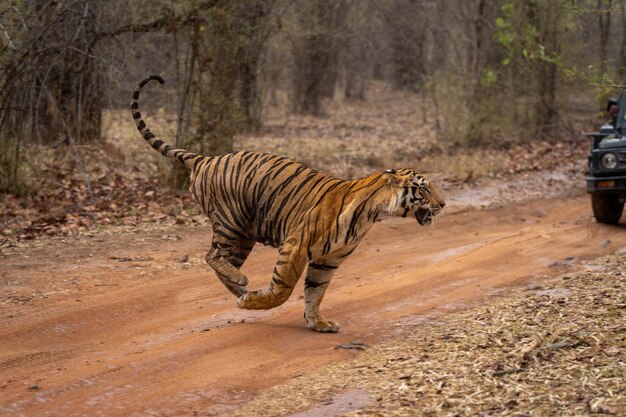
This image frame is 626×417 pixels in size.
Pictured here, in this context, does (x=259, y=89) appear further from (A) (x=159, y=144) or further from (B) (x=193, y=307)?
(B) (x=193, y=307)

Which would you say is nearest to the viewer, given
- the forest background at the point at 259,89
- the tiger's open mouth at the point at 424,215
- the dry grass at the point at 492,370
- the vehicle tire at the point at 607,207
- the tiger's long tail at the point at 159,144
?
the dry grass at the point at 492,370

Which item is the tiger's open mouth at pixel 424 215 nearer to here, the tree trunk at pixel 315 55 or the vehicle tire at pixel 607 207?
the vehicle tire at pixel 607 207

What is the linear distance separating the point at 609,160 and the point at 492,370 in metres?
6.21

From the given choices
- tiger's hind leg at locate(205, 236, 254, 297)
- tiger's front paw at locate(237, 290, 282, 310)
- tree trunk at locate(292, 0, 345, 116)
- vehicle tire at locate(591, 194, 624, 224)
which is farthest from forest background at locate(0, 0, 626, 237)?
tiger's hind leg at locate(205, 236, 254, 297)

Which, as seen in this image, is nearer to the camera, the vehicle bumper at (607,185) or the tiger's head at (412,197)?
the tiger's head at (412,197)

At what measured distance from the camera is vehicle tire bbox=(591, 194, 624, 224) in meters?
11.5

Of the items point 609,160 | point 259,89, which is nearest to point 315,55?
point 259,89

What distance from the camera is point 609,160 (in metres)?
11.1

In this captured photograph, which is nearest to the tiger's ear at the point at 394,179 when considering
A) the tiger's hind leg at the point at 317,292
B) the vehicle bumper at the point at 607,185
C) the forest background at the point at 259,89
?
the tiger's hind leg at the point at 317,292

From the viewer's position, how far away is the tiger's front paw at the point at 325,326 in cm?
686

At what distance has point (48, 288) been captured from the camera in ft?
27.1

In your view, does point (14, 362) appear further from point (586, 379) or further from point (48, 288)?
point (586, 379)

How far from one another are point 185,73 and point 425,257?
5.06 metres

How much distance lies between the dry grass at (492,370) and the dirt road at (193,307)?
344 mm
